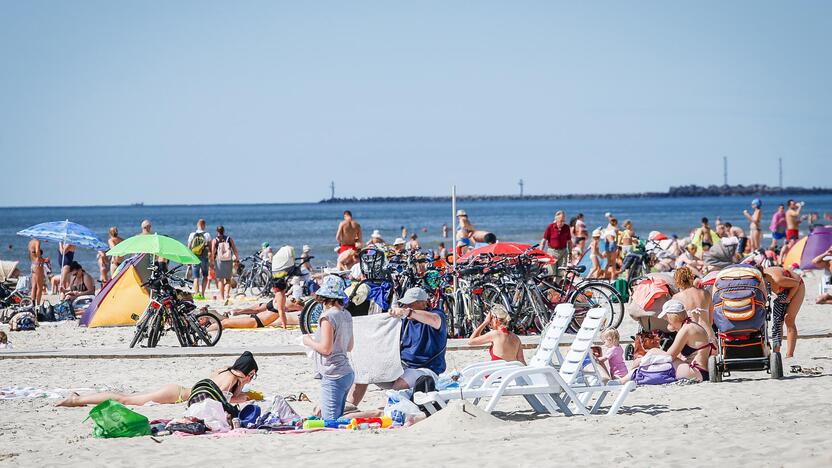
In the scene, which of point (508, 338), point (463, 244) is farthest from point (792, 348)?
point (463, 244)

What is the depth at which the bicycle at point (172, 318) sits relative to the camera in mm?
12750

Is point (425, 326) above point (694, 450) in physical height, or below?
above

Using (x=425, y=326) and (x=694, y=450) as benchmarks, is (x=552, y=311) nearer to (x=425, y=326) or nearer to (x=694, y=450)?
(x=425, y=326)

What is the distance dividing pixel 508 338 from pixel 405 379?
1420 mm

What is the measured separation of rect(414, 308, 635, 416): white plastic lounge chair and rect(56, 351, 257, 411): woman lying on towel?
64.2 inches

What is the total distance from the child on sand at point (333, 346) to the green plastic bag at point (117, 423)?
1362 mm

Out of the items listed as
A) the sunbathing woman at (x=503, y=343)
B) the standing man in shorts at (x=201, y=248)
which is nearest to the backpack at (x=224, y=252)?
the standing man in shorts at (x=201, y=248)

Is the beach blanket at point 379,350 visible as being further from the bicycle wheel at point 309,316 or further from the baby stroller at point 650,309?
the bicycle wheel at point 309,316

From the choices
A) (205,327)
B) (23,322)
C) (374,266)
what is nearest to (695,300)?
(374,266)

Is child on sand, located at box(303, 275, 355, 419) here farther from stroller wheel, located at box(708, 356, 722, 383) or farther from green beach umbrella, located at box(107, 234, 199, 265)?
green beach umbrella, located at box(107, 234, 199, 265)

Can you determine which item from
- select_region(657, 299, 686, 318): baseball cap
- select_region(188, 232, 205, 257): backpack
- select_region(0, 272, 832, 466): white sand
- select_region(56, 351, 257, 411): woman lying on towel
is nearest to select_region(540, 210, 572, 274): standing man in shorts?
select_region(188, 232, 205, 257): backpack

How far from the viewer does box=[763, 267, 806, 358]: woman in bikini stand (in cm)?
1045

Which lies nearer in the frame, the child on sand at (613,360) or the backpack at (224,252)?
the child on sand at (613,360)

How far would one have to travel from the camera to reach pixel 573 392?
26.5ft
